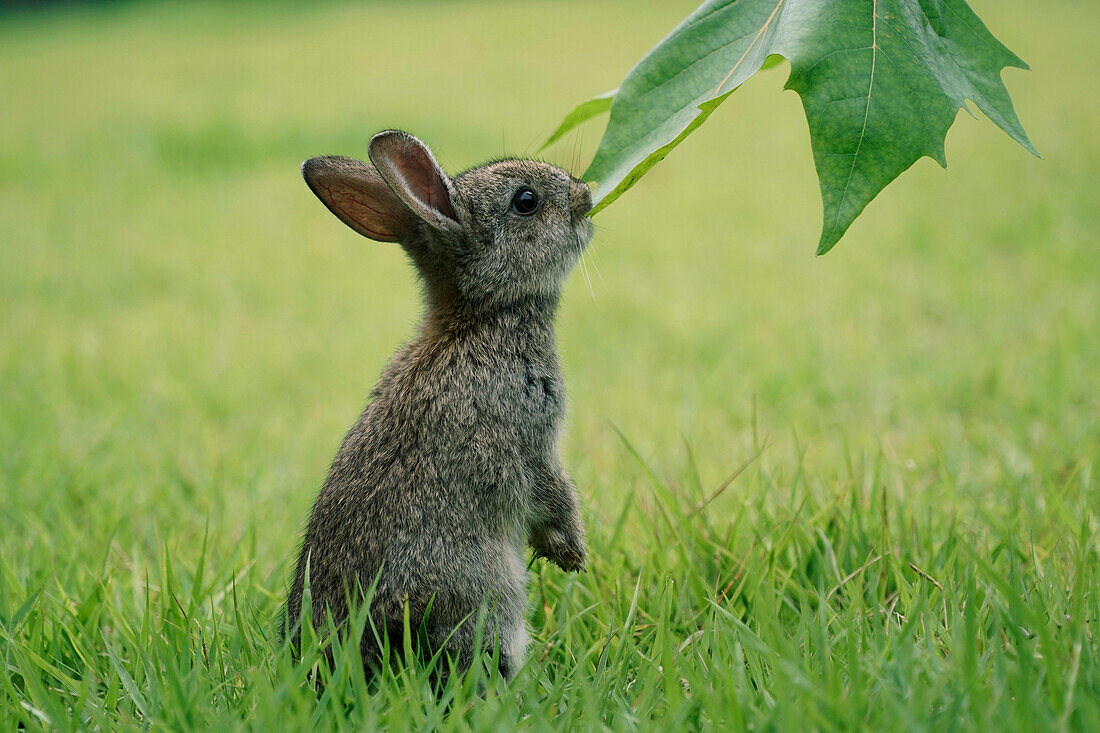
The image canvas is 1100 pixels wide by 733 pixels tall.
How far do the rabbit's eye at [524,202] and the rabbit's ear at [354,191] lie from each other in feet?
1.11

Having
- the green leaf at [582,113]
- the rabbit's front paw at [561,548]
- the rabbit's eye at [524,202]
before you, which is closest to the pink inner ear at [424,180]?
the rabbit's eye at [524,202]

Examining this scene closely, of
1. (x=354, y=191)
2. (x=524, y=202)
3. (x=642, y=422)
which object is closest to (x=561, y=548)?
(x=524, y=202)

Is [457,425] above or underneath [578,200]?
underneath

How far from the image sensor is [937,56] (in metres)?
2.40

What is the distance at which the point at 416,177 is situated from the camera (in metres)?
3.05

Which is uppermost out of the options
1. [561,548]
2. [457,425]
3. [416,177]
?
[416,177]

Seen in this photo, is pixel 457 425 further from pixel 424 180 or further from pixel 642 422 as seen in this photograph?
pixel 642 422

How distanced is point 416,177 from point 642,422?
245 centimetres

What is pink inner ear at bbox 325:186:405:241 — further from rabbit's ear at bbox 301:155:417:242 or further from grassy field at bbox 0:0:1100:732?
grassy field at bbox 0:0:1100:732

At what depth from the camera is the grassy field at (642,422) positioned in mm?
2467

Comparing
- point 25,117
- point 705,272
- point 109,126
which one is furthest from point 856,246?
point 25,117

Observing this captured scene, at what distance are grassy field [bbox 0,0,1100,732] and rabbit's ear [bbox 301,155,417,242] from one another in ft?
3.78

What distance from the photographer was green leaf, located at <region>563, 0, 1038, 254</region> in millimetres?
2250

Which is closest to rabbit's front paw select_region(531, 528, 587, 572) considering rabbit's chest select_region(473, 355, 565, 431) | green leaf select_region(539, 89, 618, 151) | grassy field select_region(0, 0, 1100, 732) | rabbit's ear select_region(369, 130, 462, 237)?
grassy field select_region(0, 0, 1100, 732)
